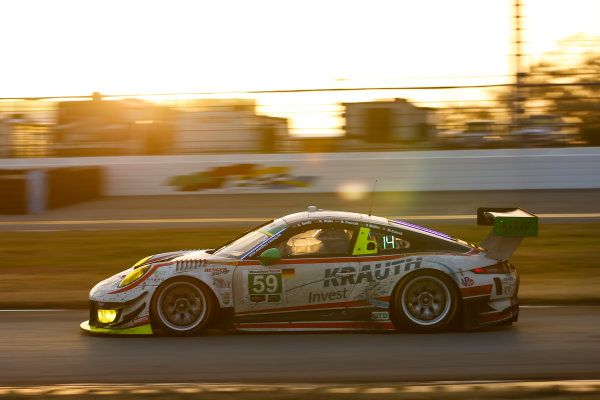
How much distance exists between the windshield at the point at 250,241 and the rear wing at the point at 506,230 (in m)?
1.90

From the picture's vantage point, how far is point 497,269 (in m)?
7.38

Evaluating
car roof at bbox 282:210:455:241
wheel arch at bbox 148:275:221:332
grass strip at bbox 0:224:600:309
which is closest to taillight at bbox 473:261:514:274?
car roof at bbox 282:210:455:241

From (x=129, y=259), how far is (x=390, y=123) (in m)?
11.9

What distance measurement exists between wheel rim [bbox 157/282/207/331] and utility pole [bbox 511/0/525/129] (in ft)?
59.1

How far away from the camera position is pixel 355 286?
23.6ft

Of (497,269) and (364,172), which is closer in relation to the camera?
(497,269)

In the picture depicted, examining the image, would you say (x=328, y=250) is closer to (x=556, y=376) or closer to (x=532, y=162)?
(x=556, y=376)

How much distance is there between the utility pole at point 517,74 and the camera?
75.7 ft

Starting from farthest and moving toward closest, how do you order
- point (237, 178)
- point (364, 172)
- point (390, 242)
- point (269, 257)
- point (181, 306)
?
point (237, 178) → point (364, 172) → point (390, 242) → point (181, 306) → point (269, 257)

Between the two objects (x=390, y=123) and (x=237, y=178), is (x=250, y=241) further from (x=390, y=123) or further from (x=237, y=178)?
(x=237, y=178)

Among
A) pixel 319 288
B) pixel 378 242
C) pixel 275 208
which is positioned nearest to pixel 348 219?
pixel 378 242

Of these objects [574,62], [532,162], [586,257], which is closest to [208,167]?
[532,162]

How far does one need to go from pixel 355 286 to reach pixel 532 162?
1701 centimetres

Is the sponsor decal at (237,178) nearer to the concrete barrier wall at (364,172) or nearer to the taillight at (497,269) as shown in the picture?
the concrete barrier wall at (364,172)
